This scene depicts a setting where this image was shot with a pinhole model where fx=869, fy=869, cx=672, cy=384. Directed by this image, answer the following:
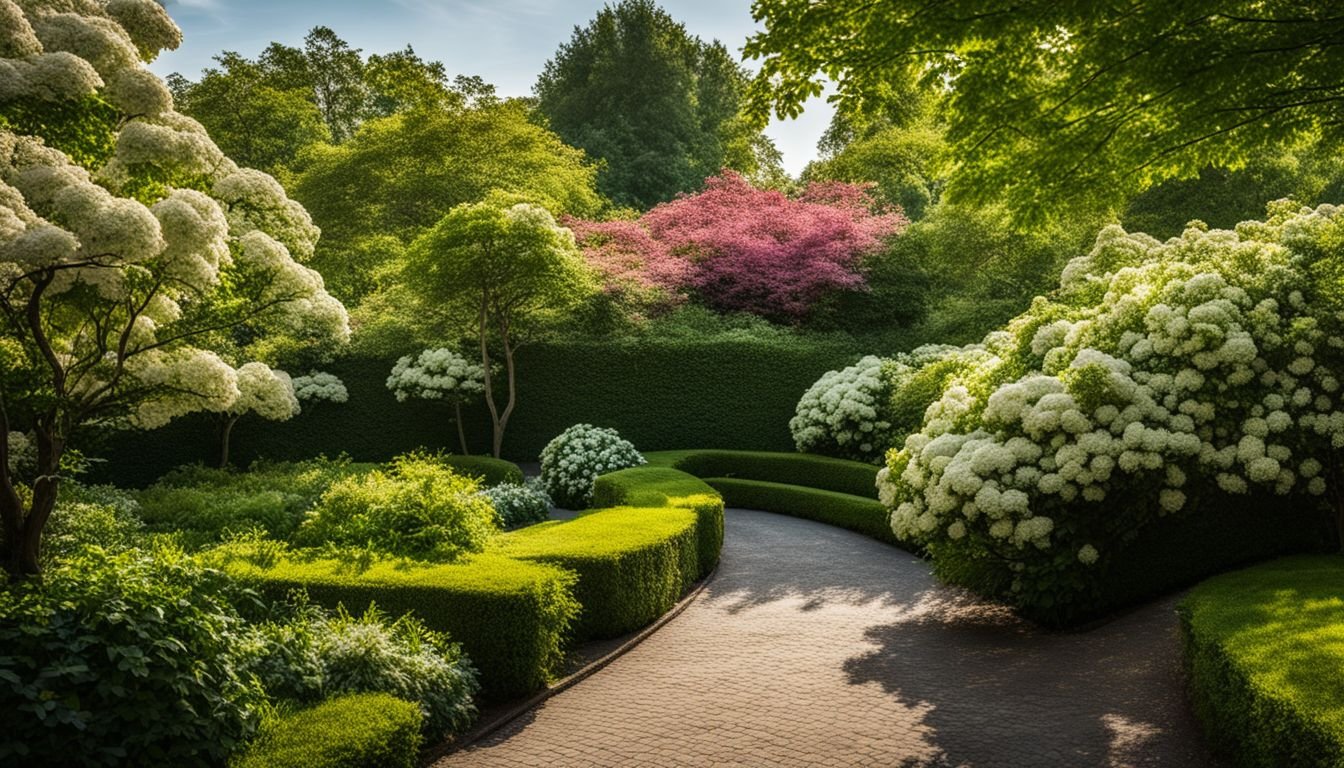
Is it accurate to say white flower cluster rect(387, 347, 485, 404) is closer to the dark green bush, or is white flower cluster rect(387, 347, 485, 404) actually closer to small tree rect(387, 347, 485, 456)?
small tree rect(387, 347, 485, 456)

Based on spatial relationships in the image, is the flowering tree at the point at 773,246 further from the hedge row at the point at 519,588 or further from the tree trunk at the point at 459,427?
the hedge row at the point at 519,588

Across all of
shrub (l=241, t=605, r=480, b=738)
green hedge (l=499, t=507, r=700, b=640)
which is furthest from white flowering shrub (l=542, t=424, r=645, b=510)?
shrub (l=241, t=605, r=480, b=738)

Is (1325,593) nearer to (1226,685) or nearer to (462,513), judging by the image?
(1226,685)

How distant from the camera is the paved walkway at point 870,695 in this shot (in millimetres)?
5738

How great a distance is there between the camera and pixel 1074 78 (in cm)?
563

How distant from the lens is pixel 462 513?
8.94 m

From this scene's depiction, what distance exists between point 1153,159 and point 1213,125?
0.66m

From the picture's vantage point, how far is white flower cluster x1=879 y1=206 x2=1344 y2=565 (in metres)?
8.10

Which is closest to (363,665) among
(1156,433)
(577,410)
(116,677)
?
(116,677)

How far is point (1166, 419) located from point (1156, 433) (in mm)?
421

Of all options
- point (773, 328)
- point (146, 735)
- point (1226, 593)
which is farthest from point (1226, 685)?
point (773, 328)

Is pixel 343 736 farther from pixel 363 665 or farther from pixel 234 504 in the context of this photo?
pixel 234 504

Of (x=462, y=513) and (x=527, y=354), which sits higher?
(x=527, y=354)

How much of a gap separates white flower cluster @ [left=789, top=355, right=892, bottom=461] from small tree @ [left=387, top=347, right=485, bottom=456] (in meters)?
7.98
